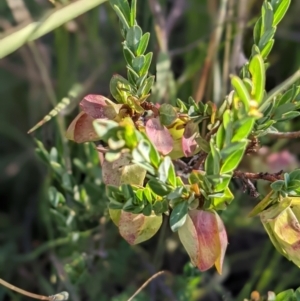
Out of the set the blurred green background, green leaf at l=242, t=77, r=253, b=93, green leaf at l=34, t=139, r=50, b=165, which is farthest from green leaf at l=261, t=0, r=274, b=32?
green leaf at l=34, t=139, r=50, b=165

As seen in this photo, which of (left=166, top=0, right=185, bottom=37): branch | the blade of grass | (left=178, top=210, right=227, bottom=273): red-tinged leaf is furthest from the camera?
(left=166, top=0, right=185, bottom=37): branch

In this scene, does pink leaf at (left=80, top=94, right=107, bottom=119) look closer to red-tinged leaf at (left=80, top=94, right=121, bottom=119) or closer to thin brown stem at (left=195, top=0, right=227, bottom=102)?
red-tinged leaf at (left=80, top=94, right=121, bottom=119)

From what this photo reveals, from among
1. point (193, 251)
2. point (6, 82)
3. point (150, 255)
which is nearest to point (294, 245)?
point (193, 251)

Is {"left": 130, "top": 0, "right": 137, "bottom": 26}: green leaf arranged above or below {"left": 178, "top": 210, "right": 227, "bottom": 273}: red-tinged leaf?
above

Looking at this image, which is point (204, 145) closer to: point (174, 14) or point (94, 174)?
point (94, 174)

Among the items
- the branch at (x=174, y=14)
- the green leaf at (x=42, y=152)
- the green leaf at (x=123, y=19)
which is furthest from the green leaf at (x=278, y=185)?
the branch at (x=174, y=14)

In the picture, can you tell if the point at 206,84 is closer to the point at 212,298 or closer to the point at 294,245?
the point at 212,298
